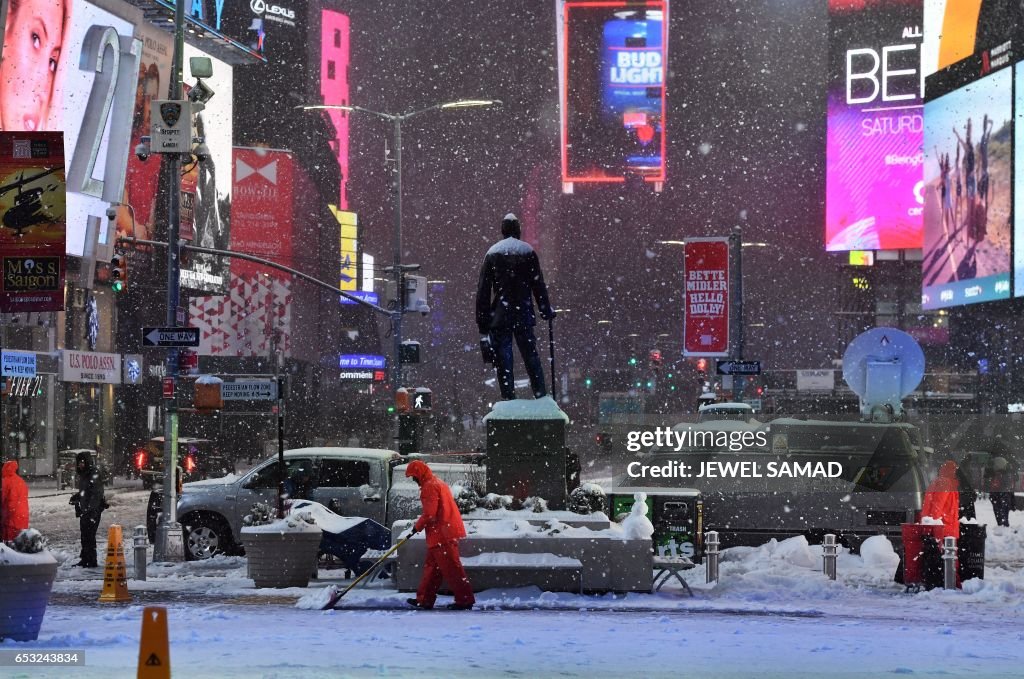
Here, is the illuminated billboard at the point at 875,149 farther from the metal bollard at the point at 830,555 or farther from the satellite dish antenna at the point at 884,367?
the metal bollard at the point at 830,555

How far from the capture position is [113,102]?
53.5 meters

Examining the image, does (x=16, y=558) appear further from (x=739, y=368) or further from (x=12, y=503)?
(x=739, y=368)

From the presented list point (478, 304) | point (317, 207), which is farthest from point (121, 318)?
point (478, 304)

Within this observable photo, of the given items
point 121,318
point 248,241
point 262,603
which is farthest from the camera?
point 248,241

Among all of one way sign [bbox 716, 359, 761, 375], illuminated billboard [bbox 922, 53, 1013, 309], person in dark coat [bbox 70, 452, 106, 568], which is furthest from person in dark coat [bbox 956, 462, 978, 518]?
illuminated billboard [bbox 922, 53, 1013, 309]

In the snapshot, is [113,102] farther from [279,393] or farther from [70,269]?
[279,393]

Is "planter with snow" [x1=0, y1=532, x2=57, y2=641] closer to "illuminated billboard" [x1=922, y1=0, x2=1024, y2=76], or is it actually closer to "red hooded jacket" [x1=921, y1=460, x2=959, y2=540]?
"red hooded jacket" [x1=921, y1=460, x2=959, y2=540]

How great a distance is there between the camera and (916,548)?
17781mm

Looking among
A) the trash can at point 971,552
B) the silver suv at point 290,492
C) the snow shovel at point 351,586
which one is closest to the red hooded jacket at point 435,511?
the snow shovel at point 351,586

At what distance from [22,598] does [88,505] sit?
9.31 m

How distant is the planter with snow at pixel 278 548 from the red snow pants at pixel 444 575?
8.03 feet

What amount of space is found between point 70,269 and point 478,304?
36039 mm

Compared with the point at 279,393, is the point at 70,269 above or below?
above

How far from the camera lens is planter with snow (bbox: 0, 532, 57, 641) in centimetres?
1143
